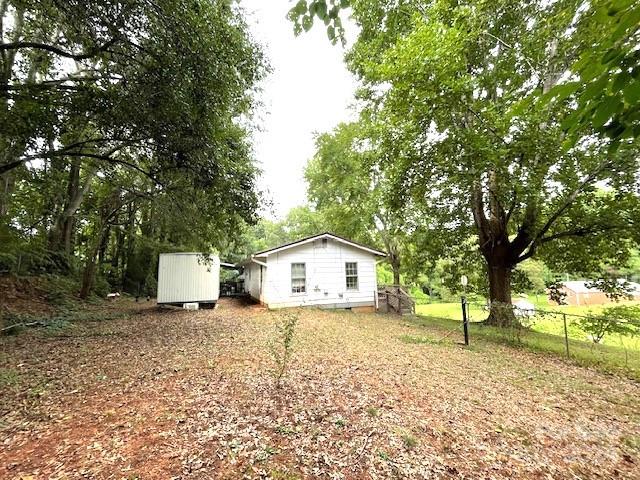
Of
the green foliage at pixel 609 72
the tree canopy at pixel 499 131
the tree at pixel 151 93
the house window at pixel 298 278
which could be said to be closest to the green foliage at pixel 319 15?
the green foliage at pixel 609 72

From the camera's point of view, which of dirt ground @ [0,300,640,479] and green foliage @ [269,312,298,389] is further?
green foliage @ [269,312,298,389]

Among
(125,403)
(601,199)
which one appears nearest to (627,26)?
(125,403)

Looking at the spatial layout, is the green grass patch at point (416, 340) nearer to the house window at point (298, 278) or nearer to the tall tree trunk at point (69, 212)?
the house window at point (298, 278)

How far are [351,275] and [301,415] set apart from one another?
470 inches

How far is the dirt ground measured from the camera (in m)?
2.77

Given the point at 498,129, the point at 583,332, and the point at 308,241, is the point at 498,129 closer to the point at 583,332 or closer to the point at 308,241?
the point at 583,332

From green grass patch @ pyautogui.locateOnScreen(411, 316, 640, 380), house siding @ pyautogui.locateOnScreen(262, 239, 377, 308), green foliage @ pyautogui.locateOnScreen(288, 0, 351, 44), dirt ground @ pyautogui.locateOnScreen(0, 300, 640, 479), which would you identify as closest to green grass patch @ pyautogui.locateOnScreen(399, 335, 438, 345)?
green grass patch @ pyautogui.locateOnScreen(411, 316, 640, 380)

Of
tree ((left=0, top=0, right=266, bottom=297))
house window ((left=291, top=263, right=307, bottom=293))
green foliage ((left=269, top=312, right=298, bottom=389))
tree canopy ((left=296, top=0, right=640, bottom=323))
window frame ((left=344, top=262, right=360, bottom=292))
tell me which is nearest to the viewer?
green foliage ((left=269, top=312, right=298, bottom=389))

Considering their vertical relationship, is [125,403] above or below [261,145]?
below

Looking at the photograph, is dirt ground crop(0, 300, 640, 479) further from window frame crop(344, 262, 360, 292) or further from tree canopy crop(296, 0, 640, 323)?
window frame crop(344, 262, 360, 292)

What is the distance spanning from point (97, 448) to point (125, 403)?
963 mm

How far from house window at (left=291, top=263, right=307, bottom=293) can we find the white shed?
3.65 meters

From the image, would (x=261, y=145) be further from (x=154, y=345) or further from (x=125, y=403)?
(x=125, y=403)

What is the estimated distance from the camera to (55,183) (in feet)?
42.4
